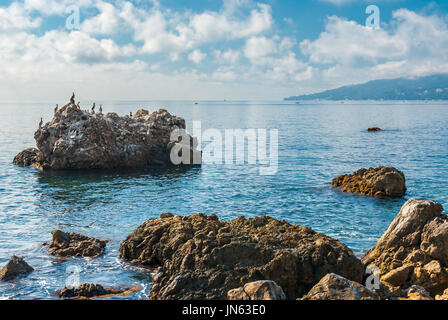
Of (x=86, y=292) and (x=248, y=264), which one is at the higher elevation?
(x=248, y=264)

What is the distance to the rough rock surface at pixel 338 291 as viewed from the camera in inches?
427

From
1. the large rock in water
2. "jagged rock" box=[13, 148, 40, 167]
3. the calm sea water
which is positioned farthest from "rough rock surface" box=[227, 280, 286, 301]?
"jagged rock" box=[13, 148, 40, 167]

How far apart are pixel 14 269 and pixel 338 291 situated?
48.1 ft

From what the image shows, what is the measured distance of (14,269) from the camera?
716 inches

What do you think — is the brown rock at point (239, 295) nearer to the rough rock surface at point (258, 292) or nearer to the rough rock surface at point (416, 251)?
the rough rock surface at point (258, 292)

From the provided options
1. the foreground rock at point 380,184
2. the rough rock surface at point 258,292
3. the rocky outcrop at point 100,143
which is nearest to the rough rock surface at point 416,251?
the rough rock surface at point 258,292

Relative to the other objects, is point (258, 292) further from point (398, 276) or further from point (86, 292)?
point (86, 292)

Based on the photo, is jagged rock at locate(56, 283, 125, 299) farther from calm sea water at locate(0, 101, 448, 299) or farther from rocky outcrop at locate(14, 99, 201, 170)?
rocky outcrop at locate(14, 99, 201, 170)

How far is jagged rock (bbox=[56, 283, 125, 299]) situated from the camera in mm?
16016

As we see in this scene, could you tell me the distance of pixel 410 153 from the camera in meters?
60.4

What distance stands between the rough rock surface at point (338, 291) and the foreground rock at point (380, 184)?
24.6m

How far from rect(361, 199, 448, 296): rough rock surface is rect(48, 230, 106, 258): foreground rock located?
1374 centimetres


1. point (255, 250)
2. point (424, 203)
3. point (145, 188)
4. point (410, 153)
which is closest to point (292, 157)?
point (410, 153)

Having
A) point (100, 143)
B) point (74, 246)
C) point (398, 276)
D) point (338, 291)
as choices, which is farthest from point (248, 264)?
point (100, 143)
